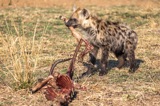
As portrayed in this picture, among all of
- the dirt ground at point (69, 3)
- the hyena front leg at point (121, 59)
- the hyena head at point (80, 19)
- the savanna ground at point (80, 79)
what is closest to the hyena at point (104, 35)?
the hyena head at point (80, 19)

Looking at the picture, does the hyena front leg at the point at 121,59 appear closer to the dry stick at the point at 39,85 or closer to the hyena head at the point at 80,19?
the hyena head at the point at 80,19

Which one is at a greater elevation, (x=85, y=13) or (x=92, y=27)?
(x=85, y=13)

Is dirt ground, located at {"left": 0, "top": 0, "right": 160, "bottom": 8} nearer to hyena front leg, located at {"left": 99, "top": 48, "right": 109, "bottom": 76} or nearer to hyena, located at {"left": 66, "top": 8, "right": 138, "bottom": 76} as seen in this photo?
hyena, located at {"left": 66, "top": 8, "right": 138, "bottom": 76}

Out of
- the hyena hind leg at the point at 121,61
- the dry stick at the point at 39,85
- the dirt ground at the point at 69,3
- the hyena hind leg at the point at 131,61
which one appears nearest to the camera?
the dry stick at the point at 39,85

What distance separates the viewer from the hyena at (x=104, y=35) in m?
8.66

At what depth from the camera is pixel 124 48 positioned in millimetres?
9125

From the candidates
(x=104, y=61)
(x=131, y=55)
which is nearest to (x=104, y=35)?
(x=104, y=61)

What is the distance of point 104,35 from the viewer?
868 centimetres

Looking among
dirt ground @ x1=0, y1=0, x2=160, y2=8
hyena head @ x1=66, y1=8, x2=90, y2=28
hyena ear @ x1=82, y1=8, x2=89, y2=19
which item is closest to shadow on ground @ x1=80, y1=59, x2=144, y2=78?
hyena head @ x1=66, y1=8, x2=90, y2=28

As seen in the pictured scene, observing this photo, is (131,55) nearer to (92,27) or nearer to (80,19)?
(92,27)

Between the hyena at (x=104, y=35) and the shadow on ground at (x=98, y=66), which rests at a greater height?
the hyena at (x=104, y=35)

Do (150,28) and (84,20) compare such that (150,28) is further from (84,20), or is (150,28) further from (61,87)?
(61,87)

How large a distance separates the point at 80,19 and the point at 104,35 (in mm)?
621

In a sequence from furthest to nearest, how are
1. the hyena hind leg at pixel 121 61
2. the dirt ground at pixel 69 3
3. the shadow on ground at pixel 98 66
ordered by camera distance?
the dirt ground at pixel 69 3, the hyena hind leg at pixel 121 61, the shadow on ground at pixel 98 66
